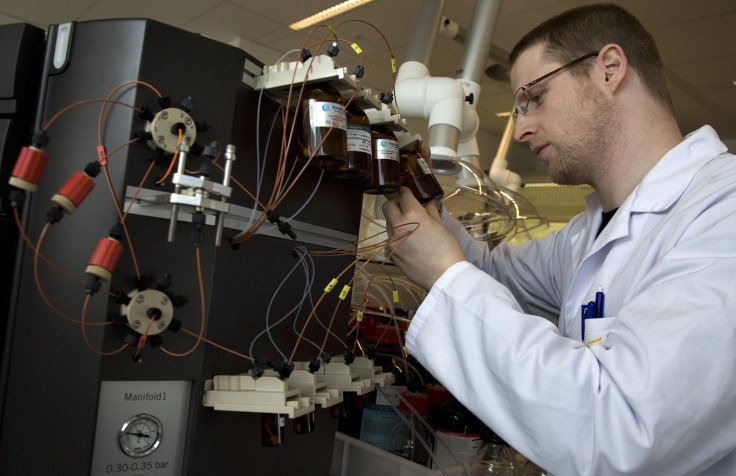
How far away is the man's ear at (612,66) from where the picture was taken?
45.0 inches

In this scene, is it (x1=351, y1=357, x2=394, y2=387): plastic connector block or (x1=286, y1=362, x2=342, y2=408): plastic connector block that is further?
(x1=351, y1=357, x2=394, y2=387): plastic connector block

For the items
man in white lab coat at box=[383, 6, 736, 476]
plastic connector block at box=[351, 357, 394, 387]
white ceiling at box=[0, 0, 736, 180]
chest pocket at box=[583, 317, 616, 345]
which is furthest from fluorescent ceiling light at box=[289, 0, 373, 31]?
chest pocket at box=[583, 317, 616, 345]

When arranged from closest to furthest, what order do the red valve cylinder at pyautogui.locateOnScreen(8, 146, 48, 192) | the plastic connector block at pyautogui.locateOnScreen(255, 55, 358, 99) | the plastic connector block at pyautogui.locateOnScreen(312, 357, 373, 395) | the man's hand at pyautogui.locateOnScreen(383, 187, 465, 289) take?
1. the red valve cylinder at pyautogui.locateOnScreen(8, 146, 48, 192)
2. the plastic connector block at pyautogui.locateOnScreen(255, 55, 358, 99)
3. the man's hand at pyautogui.locateOnScreen(383, 187, 465, 289)
4. the plastic connector block at pyautogui.locateOnScreen(312, 357, 373, 395)

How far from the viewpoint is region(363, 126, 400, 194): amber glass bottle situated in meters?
1.04

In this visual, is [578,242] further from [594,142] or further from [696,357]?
[696,357]

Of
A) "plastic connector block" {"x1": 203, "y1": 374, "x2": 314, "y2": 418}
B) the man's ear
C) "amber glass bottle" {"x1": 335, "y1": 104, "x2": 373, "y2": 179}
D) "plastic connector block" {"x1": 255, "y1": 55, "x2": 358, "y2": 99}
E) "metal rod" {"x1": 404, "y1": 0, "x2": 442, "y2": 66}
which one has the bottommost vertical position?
"plastic connector block" {"x1": 203, "y1": 374, "x2": 314, "y2": 418}

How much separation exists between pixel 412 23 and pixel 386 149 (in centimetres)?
281

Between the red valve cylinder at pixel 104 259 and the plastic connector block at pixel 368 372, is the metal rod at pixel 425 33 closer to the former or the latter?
the plastic connector block at pixel 368 372

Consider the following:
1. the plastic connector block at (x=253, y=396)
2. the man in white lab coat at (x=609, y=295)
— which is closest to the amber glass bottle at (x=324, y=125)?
the man in white lab coat at (x=609, y=295)

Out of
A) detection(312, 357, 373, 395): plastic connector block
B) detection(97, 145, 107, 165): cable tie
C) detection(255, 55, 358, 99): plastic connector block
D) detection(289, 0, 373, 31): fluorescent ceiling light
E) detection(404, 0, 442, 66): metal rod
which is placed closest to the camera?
detection(97, 145, 107, 165): cable tie

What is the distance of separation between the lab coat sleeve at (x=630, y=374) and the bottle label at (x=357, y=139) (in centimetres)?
32

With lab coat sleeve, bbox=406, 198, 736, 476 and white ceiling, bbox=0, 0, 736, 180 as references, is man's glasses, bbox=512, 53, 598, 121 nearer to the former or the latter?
lab coat sleeve, bbox=406, 198, 736, 476

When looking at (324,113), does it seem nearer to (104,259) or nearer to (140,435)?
(104,259)

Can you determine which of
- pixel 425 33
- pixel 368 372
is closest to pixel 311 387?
pixel 368 372
